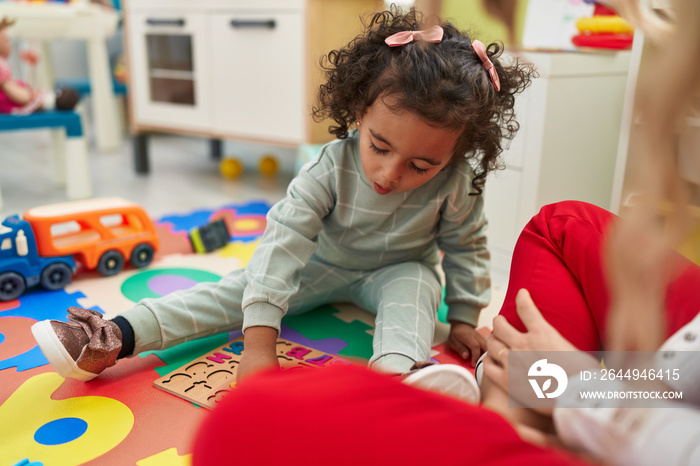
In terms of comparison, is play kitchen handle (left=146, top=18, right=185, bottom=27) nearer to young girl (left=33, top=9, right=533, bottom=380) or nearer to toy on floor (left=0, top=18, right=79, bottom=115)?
toy on floor (left=0, top=18, right=79, bottom=115)

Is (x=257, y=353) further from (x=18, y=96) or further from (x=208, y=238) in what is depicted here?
(x=18, y=96)

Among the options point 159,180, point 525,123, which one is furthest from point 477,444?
point 159,180

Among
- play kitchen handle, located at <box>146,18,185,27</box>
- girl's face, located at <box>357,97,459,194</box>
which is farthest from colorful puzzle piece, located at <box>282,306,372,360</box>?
play kitchen handle, located at <box>146,18,185,27</box>

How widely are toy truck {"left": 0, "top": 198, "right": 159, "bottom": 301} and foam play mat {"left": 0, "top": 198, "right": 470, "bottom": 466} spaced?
0.03 metres

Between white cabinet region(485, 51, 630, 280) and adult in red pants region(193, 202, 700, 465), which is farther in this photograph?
white cabinet region(485, 51, 630, 280)

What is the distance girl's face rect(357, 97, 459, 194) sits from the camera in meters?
0.71

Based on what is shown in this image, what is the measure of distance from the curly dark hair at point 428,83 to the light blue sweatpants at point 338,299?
0.17 m

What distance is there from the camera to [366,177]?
2.76ft

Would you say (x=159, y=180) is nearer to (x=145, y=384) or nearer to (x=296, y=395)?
(x=145, y=384)

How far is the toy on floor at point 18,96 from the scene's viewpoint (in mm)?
1569

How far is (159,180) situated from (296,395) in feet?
5.71

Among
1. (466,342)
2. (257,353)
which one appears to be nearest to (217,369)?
(257,353)

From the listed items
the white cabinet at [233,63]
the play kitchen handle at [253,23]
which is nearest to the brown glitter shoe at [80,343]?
the white cabinet at [233,63]

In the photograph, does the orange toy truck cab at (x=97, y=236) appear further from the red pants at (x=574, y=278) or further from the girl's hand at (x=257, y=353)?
the red pants at (x=574, y=278)
